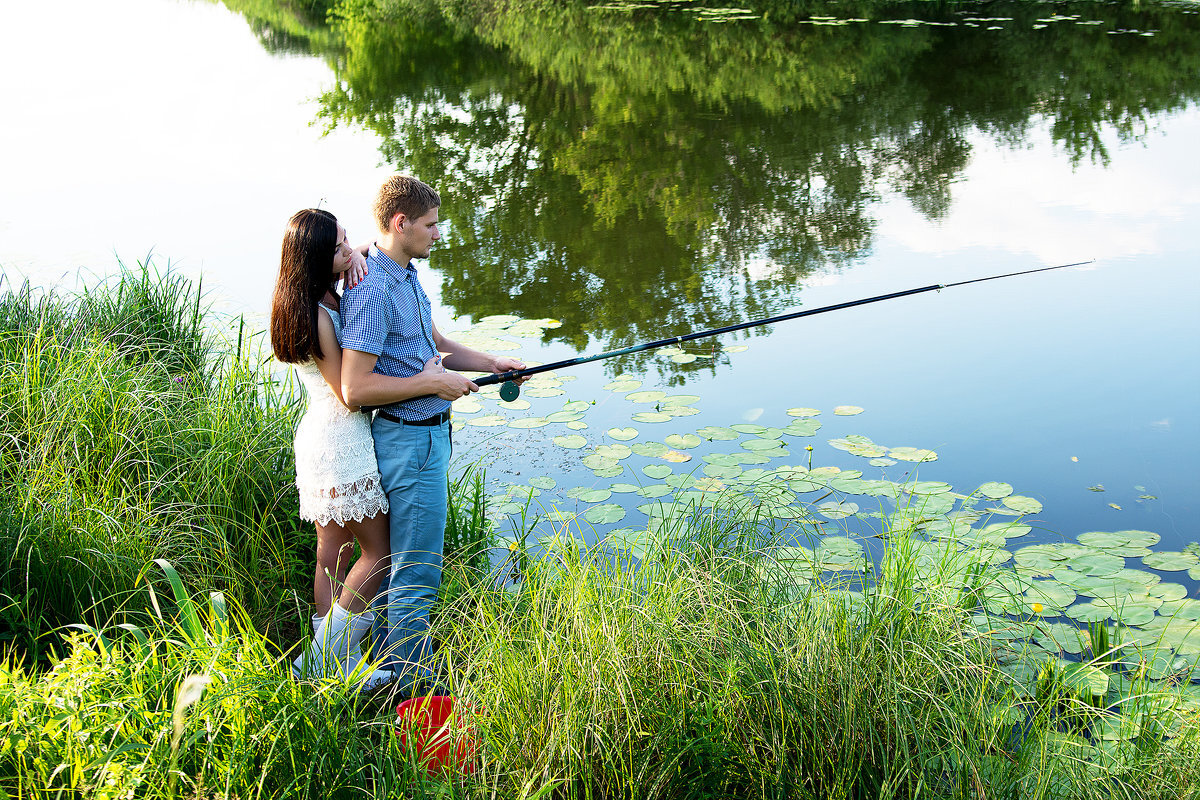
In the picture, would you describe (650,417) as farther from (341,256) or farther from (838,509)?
(341,256)

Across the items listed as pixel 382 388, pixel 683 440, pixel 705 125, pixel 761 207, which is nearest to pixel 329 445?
pixel 382 388

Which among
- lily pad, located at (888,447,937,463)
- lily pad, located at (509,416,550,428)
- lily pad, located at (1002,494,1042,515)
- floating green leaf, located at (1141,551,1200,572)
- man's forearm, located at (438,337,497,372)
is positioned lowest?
floating green leaf, located at (1141,551,1200,572)

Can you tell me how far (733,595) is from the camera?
2434 millimetres

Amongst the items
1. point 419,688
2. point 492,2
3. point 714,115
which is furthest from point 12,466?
point 492,2

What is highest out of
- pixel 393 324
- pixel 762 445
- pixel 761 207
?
pixel 761 207

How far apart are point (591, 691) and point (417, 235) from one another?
119 cm

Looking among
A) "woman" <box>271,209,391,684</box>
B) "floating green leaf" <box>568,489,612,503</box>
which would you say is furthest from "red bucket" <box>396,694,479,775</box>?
"floating green leaf" <box>568,489,612,503</box>

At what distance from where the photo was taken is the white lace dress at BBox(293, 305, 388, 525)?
95.8 inches

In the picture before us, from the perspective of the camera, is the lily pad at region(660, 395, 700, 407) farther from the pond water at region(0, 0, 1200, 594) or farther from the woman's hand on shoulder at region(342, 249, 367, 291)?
the woman's hand on shoulder at region(342, 249, 367, 291)

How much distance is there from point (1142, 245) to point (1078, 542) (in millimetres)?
3994

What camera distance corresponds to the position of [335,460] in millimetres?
2432

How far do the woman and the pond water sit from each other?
1.23 meters

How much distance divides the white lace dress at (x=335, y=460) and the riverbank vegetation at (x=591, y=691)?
0.38 metres

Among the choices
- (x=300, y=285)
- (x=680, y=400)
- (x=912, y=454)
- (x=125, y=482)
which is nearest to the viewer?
(x=300, y=285)
